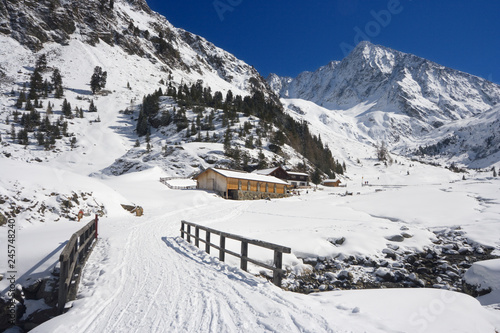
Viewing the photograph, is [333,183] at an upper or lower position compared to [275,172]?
lower

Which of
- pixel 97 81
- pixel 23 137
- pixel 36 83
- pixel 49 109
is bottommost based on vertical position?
pixel 23 137

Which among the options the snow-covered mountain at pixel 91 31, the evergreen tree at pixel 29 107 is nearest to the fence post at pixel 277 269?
the evergreen tree at pixel 29 107

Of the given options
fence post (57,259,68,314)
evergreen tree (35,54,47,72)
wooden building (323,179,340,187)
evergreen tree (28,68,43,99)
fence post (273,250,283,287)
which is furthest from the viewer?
evergreen tree (35,54,47,72)

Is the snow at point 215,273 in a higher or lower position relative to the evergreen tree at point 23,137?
lower

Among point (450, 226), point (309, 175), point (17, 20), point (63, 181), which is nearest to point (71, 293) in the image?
point (63, 181)

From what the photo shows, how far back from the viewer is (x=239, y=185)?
1754 inches

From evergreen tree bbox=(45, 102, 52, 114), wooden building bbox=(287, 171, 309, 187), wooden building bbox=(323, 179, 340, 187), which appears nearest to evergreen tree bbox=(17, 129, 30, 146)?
evergreen tree bbox=(45, 102, 52, 114)

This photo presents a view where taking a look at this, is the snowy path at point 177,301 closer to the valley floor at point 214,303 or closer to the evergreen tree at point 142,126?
the valley floor at point 214,303

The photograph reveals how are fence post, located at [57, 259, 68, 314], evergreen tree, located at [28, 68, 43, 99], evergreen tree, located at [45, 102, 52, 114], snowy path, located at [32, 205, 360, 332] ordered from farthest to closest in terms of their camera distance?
1. evergreen tree, located at [28, 68, 43, 99]
2. evergreen tree, located at [45, 102, 52, 114]
3. fence post, located at [57, 259, 68, 314]
4. snowy path, located at [32, 205, 360, 332]

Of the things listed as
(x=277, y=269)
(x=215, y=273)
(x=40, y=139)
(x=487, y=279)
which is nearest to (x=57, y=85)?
(x=40, y=139)

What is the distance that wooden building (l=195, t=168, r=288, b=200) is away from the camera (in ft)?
143

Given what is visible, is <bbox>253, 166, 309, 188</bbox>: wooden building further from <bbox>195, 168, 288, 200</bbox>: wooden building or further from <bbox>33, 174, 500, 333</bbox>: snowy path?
<bbox>33, 174, 500, 333</bbox>: snowy path

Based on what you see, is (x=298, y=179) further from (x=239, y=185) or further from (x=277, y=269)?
(x=277, y=269)

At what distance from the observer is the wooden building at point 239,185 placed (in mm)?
43656
